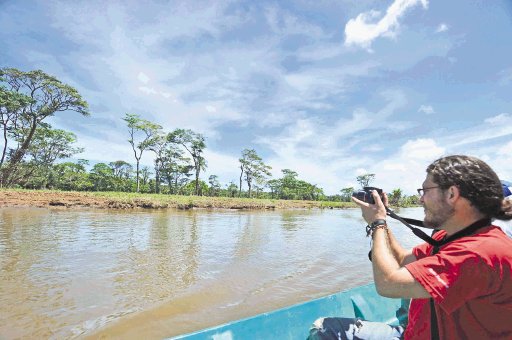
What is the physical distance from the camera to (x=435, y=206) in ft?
4.87

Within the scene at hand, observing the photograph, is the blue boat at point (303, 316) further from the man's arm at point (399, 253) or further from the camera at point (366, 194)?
the camera at point (366, 194)

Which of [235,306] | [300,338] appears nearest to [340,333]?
[300,338]

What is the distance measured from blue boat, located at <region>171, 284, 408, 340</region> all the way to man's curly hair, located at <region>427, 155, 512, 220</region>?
1.83 meters

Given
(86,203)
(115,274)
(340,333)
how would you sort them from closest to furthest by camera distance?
(340,333)
(115,274)
(86,203)

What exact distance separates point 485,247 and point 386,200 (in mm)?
641

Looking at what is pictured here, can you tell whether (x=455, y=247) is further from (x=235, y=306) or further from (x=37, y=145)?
(x=37, y=145)

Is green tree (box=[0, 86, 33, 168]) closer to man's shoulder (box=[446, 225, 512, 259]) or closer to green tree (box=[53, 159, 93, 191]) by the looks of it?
green tree (box=[53, 159, 93, 191])

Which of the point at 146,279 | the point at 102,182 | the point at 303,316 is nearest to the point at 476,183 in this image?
the point at 303,316

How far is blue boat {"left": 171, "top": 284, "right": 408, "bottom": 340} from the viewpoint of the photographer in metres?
2.32

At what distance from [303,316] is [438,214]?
5.81 feet

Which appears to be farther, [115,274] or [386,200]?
[115,274]

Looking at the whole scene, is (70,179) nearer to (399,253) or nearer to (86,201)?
(86,201)

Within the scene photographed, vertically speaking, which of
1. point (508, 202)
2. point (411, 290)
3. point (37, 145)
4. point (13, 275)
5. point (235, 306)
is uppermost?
point (37, 145)

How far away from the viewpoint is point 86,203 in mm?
18500
